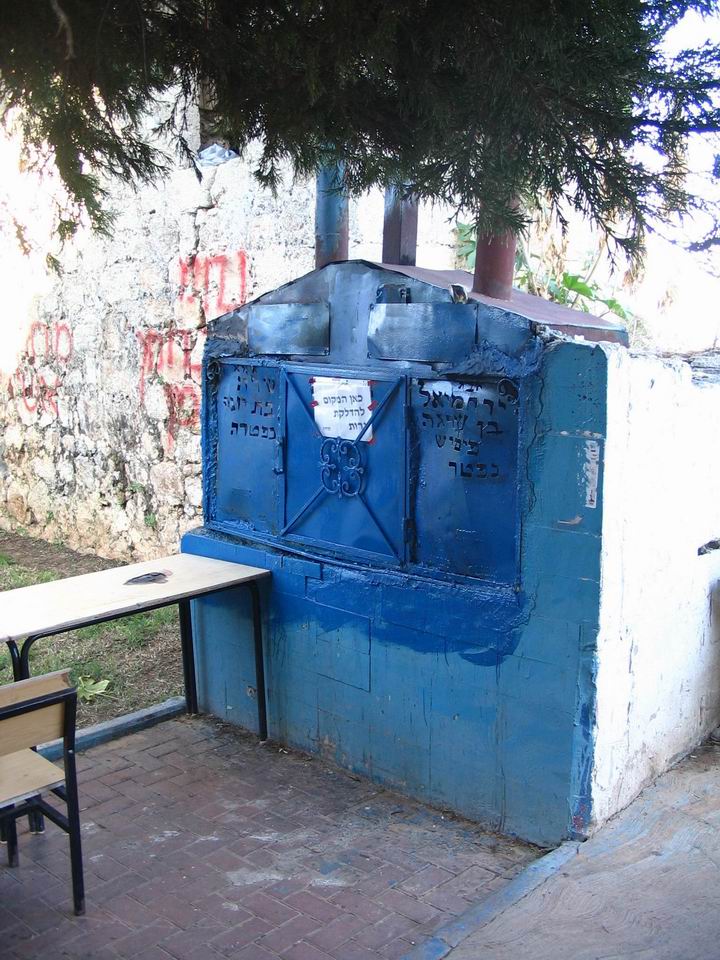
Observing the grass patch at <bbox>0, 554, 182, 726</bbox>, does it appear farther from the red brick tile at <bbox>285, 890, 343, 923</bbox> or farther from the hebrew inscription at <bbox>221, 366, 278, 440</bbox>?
the red brick tile at <bbox>285, 890, 343, 923</bbox>

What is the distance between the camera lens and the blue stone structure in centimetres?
415

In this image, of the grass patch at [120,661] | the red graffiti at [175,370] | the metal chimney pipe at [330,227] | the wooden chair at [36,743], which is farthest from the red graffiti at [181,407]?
the wooden chair at [36,743]

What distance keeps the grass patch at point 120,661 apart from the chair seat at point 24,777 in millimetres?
2030

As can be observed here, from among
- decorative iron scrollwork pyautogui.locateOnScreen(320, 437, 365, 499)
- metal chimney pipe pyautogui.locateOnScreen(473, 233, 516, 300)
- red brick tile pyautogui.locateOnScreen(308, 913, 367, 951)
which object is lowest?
red brick tile pyautogui.locateOnScreen(308, 913, 367, 951)

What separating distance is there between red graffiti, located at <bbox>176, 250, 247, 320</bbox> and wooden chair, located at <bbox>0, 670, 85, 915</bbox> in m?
4.49

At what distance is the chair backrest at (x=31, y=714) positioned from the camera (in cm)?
345

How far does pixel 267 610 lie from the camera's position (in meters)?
5.49

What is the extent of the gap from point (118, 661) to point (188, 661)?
3.96ft

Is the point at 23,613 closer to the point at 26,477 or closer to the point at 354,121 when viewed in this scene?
the point at 354,121

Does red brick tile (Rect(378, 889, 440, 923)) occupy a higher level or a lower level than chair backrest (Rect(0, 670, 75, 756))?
lower

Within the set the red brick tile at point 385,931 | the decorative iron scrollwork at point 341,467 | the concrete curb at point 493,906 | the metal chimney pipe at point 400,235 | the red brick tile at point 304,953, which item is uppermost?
the metal chimney pipe at point 400,235

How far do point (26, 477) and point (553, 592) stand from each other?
777 cm

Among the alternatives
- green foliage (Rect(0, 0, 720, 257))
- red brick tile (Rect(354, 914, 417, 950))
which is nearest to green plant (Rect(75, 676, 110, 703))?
red brick tile (Rect(354, 914, 417, 950))

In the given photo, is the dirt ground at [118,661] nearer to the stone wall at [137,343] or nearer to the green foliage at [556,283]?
the stone wall at [137,343]
